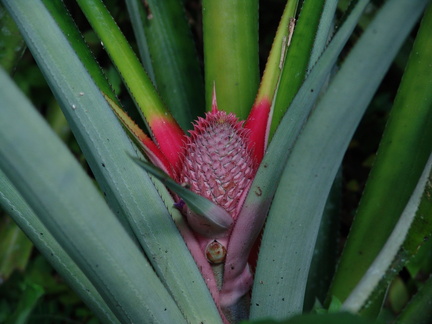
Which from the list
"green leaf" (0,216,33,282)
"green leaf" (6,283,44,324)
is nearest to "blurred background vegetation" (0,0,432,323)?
"green leaf" (0,216,33,282)

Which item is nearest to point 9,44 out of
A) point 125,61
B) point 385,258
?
point 125,61

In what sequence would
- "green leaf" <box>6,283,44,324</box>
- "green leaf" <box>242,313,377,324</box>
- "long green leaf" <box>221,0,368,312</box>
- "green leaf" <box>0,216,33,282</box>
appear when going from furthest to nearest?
"green leaf" <box>0,216,33,282</box>, "green leaf" <box>6,283,44,324</box>, "long green leaf" <box>221,0,368,312</box>, "green leaf" <box>242,313,377,324</box>

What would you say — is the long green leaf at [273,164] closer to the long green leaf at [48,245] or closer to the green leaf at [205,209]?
the green leaf at [205,209]

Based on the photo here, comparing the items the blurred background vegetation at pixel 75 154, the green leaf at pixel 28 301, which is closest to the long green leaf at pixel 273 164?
the green leaf at pixel 28 301

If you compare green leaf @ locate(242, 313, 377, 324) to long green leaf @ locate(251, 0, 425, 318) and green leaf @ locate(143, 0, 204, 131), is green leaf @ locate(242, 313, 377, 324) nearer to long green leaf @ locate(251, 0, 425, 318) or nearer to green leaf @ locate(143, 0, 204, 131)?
long green leaf @ locate(251, 0, 425, 318)

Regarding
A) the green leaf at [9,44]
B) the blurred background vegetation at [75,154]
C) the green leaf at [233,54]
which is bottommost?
the blurred background vegetation at [75,154]

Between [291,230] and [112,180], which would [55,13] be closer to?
[112,180]
